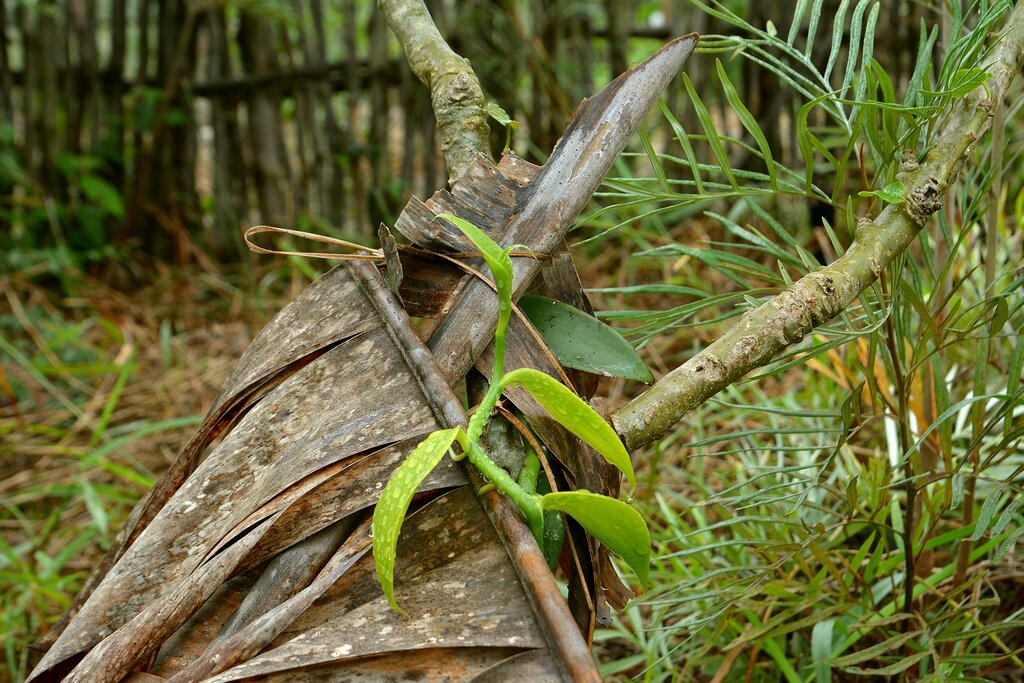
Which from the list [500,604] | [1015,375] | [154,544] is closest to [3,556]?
[154,544]

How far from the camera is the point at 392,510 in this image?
0.47m

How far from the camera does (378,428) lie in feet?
1.95

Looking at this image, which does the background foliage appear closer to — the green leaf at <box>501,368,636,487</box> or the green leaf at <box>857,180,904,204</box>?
the green leaf at <box>857,180,904,204</box>

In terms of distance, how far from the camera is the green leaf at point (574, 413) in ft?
1.60

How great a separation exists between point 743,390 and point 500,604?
1.23 m

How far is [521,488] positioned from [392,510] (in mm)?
91

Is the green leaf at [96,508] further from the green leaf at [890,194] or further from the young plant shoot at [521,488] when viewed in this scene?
the green leaf at [890,194]

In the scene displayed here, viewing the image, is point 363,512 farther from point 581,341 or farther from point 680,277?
point 680,277

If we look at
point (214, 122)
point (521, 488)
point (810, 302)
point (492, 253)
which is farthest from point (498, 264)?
point (214, 122)

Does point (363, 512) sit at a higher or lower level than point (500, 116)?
lower

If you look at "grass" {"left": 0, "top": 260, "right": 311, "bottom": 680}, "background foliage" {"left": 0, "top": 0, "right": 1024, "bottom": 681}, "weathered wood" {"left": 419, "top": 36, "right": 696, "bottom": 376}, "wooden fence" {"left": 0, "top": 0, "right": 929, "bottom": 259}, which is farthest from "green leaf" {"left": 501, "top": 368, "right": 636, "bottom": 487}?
"wooden fence" {"left": 0, "top": 0, "right": 929, "bottom": 259}

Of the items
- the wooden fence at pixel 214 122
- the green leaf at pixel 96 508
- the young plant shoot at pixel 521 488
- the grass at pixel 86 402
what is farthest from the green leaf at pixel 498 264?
the wooden fence at pixel 214 122

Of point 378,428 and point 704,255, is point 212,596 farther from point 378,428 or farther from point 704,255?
point 704,255

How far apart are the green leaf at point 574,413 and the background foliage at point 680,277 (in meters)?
0.23
